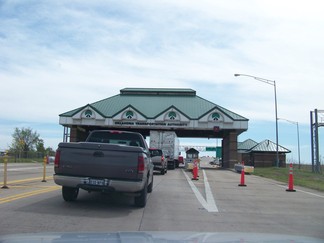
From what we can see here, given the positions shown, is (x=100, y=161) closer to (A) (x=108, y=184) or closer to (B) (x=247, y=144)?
(A) (x=108, y=184)

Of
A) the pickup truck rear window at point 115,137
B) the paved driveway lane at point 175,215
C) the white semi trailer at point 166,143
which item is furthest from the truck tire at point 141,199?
the white semi trailer at point 166,143

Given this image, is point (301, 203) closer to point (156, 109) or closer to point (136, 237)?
point (136, 237)

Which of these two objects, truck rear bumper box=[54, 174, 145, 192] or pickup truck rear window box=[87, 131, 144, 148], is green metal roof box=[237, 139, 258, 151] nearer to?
pickup truck rear window box=[87, 131, 144, 148]

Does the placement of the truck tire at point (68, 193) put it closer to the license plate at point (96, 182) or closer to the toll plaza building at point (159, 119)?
the license plate at point (96, 182)

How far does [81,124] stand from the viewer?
54.0 meters

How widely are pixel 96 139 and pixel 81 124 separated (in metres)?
41.6

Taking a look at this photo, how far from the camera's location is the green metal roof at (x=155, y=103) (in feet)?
178

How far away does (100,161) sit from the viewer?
10375mm

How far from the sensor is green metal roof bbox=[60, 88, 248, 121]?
54344 millimetres

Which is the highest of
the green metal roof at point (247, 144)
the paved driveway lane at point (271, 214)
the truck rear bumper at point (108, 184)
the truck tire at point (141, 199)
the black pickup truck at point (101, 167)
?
the green metal roof at point (247, 144)

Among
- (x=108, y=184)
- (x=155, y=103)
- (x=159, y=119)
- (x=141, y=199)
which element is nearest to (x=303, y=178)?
(x=141, y=199)

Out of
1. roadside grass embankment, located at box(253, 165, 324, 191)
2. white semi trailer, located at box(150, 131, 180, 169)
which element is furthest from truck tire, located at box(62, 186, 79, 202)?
white semi trailer, located at box(150, 131, 180, 169)

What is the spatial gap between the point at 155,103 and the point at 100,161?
1896 inches

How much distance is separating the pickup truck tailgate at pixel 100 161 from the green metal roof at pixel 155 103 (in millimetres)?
42897
